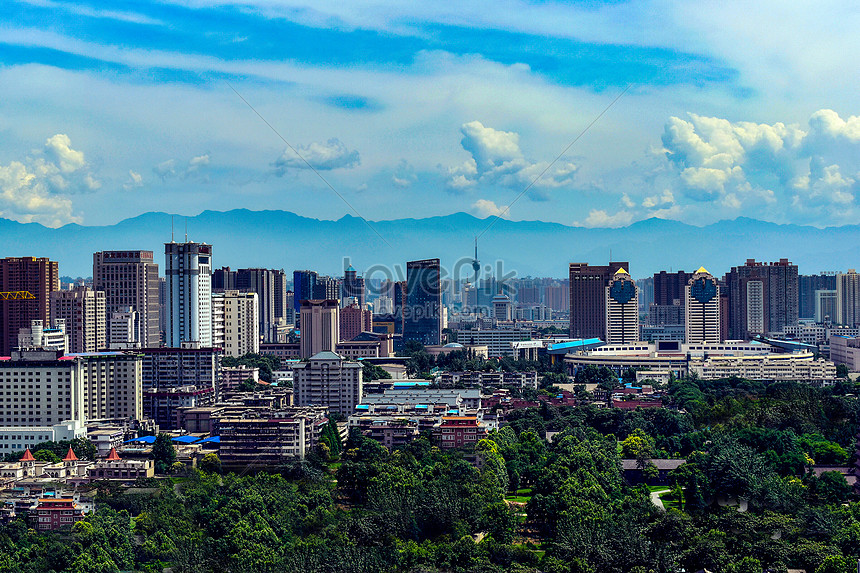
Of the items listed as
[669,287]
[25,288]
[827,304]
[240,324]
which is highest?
[669,287]

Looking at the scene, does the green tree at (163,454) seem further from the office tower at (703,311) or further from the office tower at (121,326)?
the office tower at (703,311)

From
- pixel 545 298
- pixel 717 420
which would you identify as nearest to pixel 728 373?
pixel 717 420

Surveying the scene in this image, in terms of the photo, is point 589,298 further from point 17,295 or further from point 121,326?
point 17,295

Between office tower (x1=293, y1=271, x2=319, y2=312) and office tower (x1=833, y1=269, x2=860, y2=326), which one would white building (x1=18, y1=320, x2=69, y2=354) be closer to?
office tower (x1=293, y1=271, x2=319, y2=312)

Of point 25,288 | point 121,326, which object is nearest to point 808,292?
point 121,326

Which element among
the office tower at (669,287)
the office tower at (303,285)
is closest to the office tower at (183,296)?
the office tower at (303,285)

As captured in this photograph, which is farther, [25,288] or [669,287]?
[669,287]

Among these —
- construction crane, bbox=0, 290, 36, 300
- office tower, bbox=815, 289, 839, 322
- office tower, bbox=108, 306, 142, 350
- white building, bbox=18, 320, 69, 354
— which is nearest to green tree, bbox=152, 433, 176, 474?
white building, bbox=18, 320, 69, 354
